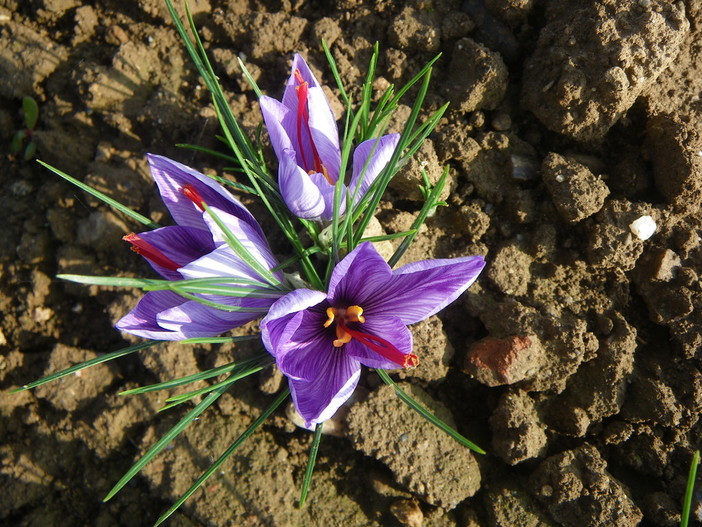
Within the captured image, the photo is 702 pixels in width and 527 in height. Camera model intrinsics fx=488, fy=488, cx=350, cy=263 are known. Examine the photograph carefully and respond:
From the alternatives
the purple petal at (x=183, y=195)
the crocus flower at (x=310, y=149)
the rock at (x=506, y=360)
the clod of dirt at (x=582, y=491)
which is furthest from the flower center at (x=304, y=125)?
the clod of dirt at (x=582, y=491)

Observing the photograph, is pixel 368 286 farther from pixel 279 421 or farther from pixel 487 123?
pixel 487 123

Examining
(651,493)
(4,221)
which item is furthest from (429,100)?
(4,221)

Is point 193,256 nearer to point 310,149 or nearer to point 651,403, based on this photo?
point 310,149

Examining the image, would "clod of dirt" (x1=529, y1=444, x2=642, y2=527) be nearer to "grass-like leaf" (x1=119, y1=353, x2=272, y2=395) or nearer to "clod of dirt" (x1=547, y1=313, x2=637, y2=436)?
"clod of dirt" (x1=547, y1=313, x2=637, y2=436)

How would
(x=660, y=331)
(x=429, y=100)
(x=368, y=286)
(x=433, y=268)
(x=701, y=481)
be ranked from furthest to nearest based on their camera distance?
(x=429, y=100) → (x=660, y=331) → (x=701, y=481) → (x=368, y=286) → (x=433, y=268)

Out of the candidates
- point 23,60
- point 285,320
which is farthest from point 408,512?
point 23,60

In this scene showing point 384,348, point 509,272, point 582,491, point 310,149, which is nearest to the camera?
point 384,348

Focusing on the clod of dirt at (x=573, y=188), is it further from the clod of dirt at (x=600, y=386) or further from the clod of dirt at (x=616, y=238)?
the clod of dirt at (x=600, y=386)
